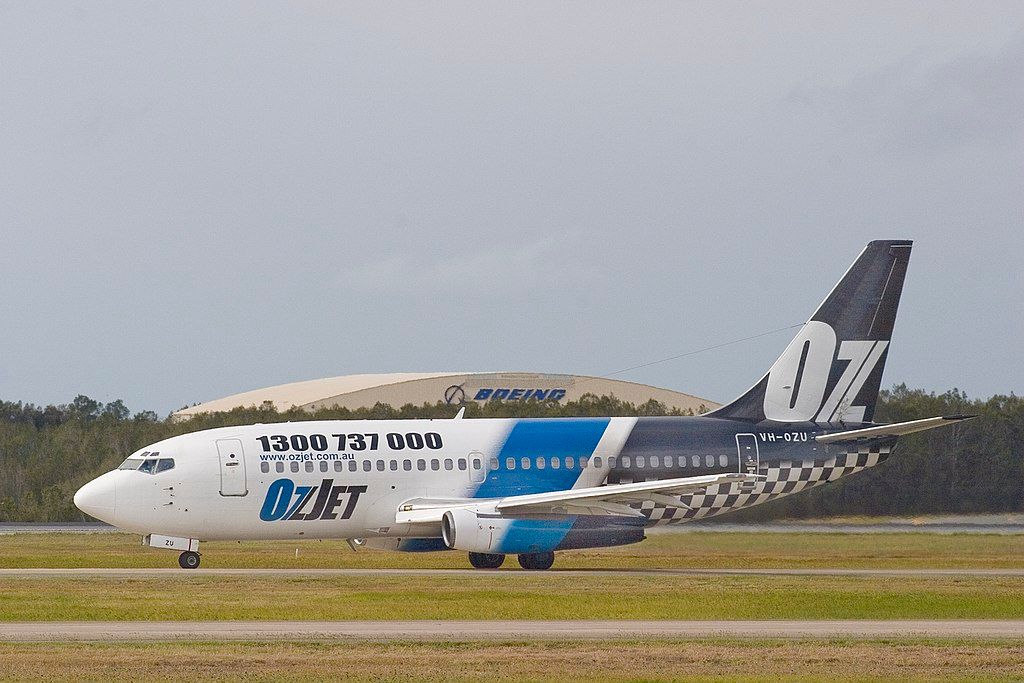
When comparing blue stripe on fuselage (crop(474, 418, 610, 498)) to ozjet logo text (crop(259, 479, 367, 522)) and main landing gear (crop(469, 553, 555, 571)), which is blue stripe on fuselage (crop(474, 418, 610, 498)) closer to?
main landing gear (crop(469, 553, 555, 571))

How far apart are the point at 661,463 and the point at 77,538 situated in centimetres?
2138

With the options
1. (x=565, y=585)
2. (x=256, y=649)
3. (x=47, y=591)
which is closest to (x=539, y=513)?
(x=565, y=585)

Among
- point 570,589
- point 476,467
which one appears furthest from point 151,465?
point 570,589

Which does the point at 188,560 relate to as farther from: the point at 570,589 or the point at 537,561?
the point at 570,589

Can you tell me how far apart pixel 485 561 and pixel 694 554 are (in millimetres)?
5759

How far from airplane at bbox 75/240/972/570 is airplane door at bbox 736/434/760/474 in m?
0.04

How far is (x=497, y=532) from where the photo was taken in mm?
38656

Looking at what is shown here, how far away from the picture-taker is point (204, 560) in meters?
41.7

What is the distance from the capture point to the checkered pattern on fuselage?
42406mm

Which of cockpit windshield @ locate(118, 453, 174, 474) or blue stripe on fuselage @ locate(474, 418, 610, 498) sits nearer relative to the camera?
cockpit windshield @ locate(118, 453, 174, 474)

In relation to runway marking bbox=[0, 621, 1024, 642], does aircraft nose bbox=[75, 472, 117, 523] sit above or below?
above

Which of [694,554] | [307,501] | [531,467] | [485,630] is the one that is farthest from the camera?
[694,554]

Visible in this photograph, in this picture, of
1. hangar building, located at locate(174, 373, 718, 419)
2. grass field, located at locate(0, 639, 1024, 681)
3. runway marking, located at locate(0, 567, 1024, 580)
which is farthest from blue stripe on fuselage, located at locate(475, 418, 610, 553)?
hangar building, located at locate(174, 373, 718, 419)

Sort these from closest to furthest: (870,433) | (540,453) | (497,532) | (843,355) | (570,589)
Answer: (570,589), (497,532), (540,453), (870,433), (843,355)
